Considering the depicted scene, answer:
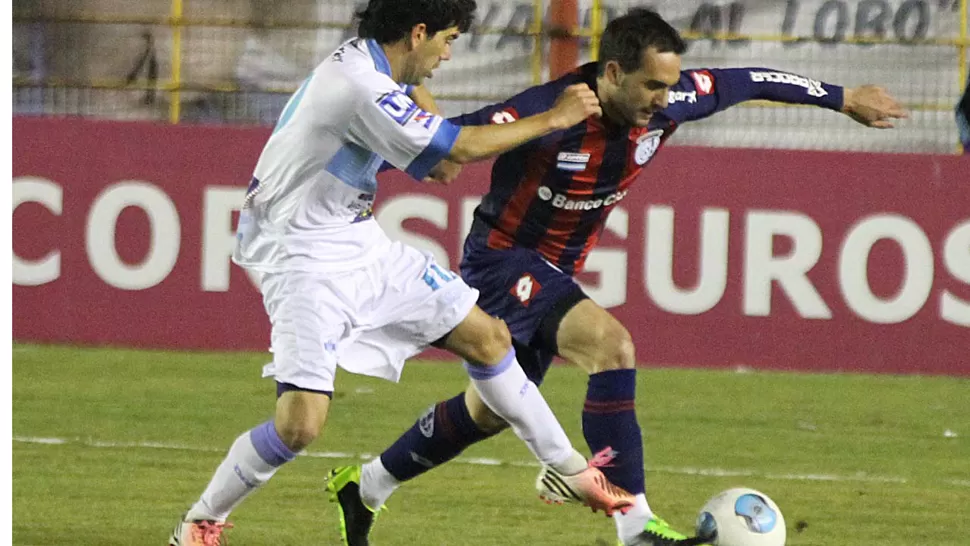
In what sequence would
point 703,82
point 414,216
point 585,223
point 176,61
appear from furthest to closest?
point 176,61 → point 414,216 → point 703,82 → point 585,223

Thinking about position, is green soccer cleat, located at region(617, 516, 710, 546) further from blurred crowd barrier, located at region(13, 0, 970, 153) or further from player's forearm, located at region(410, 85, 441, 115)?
blurred crowd barrier, located at region(13, 0, 970, 153)

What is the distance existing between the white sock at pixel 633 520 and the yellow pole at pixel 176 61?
248 inches

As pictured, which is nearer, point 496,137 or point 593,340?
point 496,137

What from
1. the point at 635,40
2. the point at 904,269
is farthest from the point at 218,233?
the point at 635,40

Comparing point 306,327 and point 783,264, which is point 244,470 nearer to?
point 306,327

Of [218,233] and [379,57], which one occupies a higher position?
[379,57]

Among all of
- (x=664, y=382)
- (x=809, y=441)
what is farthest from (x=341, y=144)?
(x=664, y=382)

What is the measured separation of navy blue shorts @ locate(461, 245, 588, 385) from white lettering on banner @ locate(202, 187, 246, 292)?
432 cm

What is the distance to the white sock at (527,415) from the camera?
5.08m

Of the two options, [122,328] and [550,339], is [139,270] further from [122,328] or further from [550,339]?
[550,339]

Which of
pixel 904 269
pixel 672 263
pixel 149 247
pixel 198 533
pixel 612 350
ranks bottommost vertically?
pixel 149 247

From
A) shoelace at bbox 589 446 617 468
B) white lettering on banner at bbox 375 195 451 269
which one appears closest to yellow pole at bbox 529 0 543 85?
white lettering on banner at bbox 375 195 451 269

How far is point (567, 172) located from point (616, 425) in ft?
2.96

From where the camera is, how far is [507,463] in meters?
7.01
